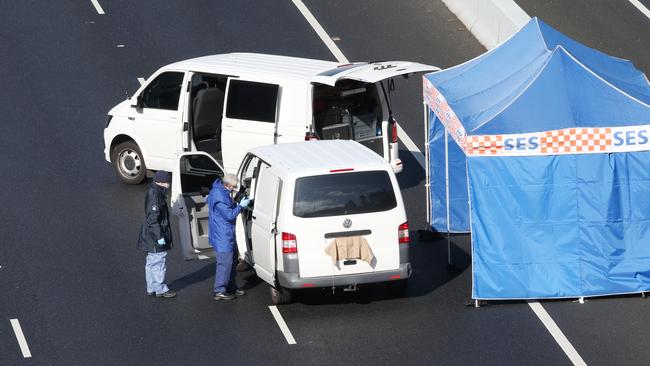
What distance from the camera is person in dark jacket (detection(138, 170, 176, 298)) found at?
16312 millimetres

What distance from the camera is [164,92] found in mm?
20797

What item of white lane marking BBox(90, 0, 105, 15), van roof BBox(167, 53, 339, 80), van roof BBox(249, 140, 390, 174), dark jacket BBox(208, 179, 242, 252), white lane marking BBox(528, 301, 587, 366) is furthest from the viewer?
white lane marking BBox(90, 0, 105, 15)

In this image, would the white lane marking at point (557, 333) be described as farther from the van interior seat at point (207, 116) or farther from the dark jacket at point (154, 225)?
the van interior seat at point (207, 116)

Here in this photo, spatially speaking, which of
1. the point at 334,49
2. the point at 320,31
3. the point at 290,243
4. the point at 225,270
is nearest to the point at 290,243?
the point at 290,243

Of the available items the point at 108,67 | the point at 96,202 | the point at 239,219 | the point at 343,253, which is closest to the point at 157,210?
the point at 239,219

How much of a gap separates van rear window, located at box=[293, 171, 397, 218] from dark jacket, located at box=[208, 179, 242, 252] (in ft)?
3.81

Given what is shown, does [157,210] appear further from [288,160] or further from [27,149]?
[27,149]

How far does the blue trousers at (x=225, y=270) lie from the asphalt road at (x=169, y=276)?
0.81 ft

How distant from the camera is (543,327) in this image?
15.4 meters

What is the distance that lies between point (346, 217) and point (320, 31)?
13155 millimetres

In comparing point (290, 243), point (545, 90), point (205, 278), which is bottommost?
point (205, 278)

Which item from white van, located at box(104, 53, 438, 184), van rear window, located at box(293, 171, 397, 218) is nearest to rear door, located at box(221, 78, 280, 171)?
white van, located at box(104, 53, 438, 184)

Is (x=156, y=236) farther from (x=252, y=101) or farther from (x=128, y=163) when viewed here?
(x=128, y=163)

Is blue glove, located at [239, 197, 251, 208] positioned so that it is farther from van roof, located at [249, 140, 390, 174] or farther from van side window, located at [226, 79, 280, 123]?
van side window, located at [226, 79, 280, 123]
